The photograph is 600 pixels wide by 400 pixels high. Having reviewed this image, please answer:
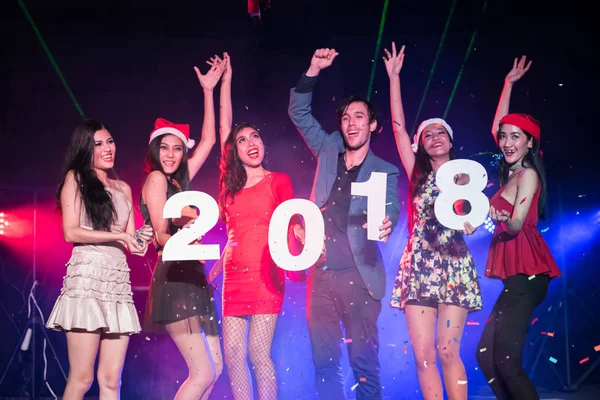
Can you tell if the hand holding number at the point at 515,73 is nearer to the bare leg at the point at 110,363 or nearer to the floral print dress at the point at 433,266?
the floral print dress at the point at 433,266

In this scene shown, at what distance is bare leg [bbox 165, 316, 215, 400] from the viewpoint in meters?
3.22

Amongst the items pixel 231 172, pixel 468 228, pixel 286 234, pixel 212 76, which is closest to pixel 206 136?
pixel 231 172

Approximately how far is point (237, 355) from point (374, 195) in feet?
4.22

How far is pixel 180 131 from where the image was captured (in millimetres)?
3734

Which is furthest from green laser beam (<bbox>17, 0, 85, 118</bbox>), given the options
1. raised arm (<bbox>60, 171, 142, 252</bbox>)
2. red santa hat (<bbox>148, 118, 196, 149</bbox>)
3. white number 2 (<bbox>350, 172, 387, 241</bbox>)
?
white number 2 (<bbox>350, 172, 387, 241</bbox>)

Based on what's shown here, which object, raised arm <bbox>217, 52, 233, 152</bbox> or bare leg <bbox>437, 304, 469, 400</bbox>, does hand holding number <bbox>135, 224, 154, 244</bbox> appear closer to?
raised arm <bbox>217, 52, 233, 152</bbox>

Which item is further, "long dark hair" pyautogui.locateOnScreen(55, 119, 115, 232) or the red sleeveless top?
the red sleeveless top

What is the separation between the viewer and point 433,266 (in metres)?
3.36

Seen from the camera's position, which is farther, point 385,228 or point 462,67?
point 462,67

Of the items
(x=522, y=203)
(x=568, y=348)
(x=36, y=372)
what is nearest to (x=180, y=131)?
(x=522, y=203)

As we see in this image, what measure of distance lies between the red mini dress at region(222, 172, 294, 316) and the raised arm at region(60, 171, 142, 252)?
65 cm

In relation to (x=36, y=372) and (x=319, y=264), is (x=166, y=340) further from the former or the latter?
(x=319, y=264)

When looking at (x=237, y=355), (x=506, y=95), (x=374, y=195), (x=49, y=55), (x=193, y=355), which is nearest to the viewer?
(x=193, y=355)

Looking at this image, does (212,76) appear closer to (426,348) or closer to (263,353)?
(263,353)
